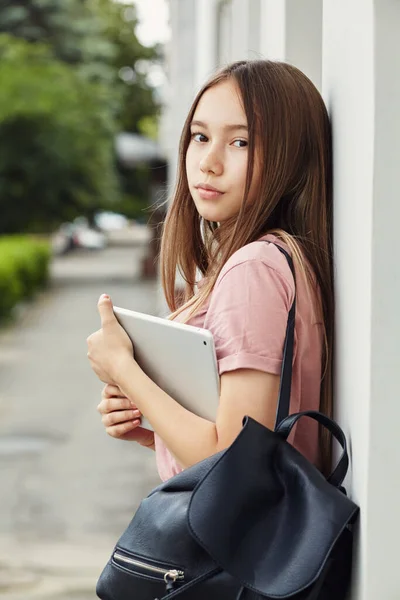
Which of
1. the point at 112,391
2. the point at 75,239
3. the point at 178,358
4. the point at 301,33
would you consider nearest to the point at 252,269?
the point at 178,358

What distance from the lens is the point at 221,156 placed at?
7.28 ft

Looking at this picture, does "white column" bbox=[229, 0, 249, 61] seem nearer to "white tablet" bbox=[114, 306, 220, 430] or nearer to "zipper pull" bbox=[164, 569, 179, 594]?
"white tablet" bbox=[114, 306, 220, 430]

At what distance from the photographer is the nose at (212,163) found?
221 cm

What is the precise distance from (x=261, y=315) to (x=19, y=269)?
65.8 feet

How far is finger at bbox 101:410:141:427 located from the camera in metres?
2.37

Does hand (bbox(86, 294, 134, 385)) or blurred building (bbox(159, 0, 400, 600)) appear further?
hand (bbox(86, 294, 134, 385))

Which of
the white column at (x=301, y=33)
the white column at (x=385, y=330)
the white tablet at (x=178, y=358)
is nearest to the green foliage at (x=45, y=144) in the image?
the white column at (x=301, y=33)

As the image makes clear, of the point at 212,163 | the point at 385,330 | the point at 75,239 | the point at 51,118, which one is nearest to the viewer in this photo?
the point at 385,330

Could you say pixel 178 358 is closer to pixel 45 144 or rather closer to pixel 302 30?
pixel 302 30

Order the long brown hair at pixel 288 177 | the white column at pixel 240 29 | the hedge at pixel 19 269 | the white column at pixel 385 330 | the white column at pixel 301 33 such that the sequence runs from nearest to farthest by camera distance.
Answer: the white column at pixel 385 330, the long brown hair at pixel 288 177, the white column at pixel 301 33, the white column at pixel 240 29, the hedge at pixel 19 269

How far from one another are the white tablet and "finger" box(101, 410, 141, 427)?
0.11 m

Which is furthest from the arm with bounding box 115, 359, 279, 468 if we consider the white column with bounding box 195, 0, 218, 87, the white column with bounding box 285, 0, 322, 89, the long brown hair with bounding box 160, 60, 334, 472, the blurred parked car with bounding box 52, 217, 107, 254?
the blurred parked car with bounding box 52, 217, 107, 254

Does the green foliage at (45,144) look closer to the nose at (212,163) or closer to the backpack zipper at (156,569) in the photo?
the nose at (212,163)

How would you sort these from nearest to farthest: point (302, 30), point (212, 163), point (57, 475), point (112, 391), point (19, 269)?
1. point (212, 163)
2. point (112, 391)
3. point (302, 30)
4. point (57, 475)
5. point (19, 269)
